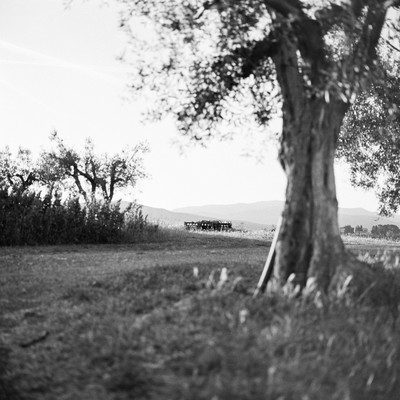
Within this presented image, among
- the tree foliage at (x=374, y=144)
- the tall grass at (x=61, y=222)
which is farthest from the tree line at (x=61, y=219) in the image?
the tree foliage at (x=374, y=144)

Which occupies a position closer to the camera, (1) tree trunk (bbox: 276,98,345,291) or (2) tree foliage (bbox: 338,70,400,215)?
(1) tree trunk (bbox: 276,98,345,291)

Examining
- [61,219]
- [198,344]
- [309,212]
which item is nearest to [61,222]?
[61,219]

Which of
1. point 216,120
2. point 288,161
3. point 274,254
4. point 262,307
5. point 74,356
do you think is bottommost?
point 74,356

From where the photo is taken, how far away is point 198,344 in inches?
259

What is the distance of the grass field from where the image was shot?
18.8ft

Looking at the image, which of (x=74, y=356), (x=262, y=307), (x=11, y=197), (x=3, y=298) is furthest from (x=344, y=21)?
(x=11, y=197)

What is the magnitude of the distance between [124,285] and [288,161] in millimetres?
4725

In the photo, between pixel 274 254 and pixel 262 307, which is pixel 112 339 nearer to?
pixel 262 307

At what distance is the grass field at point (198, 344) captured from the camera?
18.8 feet

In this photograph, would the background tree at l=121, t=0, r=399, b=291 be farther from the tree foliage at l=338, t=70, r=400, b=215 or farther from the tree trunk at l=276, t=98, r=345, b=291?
the tree foliage at l=338, t=70, r=400, b=215

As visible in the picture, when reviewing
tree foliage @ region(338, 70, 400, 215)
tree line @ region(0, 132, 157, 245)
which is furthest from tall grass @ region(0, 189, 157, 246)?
tree foliage @ region(338, 70, 400, 215)

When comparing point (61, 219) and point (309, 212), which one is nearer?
point (309, 212)

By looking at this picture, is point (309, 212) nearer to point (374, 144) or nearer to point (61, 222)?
point (61, 222)

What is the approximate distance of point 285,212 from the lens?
10227mm
